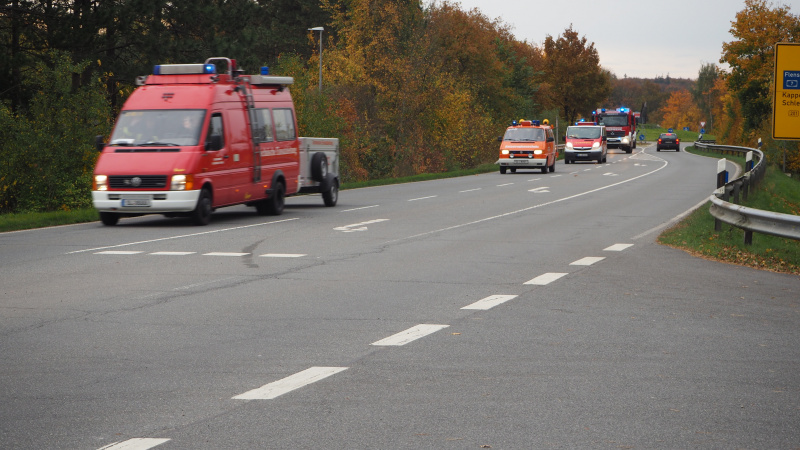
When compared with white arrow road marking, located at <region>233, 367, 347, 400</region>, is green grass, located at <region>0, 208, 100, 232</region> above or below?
below

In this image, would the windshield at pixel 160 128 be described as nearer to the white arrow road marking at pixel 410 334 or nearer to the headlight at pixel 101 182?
the headlight at pixel 101 182

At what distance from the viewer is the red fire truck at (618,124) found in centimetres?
7900

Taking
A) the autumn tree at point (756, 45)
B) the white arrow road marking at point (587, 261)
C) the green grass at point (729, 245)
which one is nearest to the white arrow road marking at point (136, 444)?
the white arrow road marking at point (587, 261)

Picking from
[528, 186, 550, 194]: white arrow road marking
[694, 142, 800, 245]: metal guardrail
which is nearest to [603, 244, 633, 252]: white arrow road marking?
[694, 142, 800, 245]: metal guardrail

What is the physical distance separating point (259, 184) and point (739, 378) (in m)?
14.5

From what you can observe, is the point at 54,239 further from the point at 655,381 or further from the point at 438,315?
the point at 655,381

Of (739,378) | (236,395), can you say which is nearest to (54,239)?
(236,395)

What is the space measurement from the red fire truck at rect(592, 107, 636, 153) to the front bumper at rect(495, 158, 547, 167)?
117ft

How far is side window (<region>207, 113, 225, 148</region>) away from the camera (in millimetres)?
18375

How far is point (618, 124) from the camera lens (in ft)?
261

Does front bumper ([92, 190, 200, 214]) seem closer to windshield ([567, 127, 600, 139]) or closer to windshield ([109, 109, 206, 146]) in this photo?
windshield ([109, 109, 206, 146])

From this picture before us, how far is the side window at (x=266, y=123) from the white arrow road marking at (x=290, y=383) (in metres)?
14.2

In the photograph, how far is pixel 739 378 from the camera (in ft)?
21.4

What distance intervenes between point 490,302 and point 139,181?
31.4 ft
